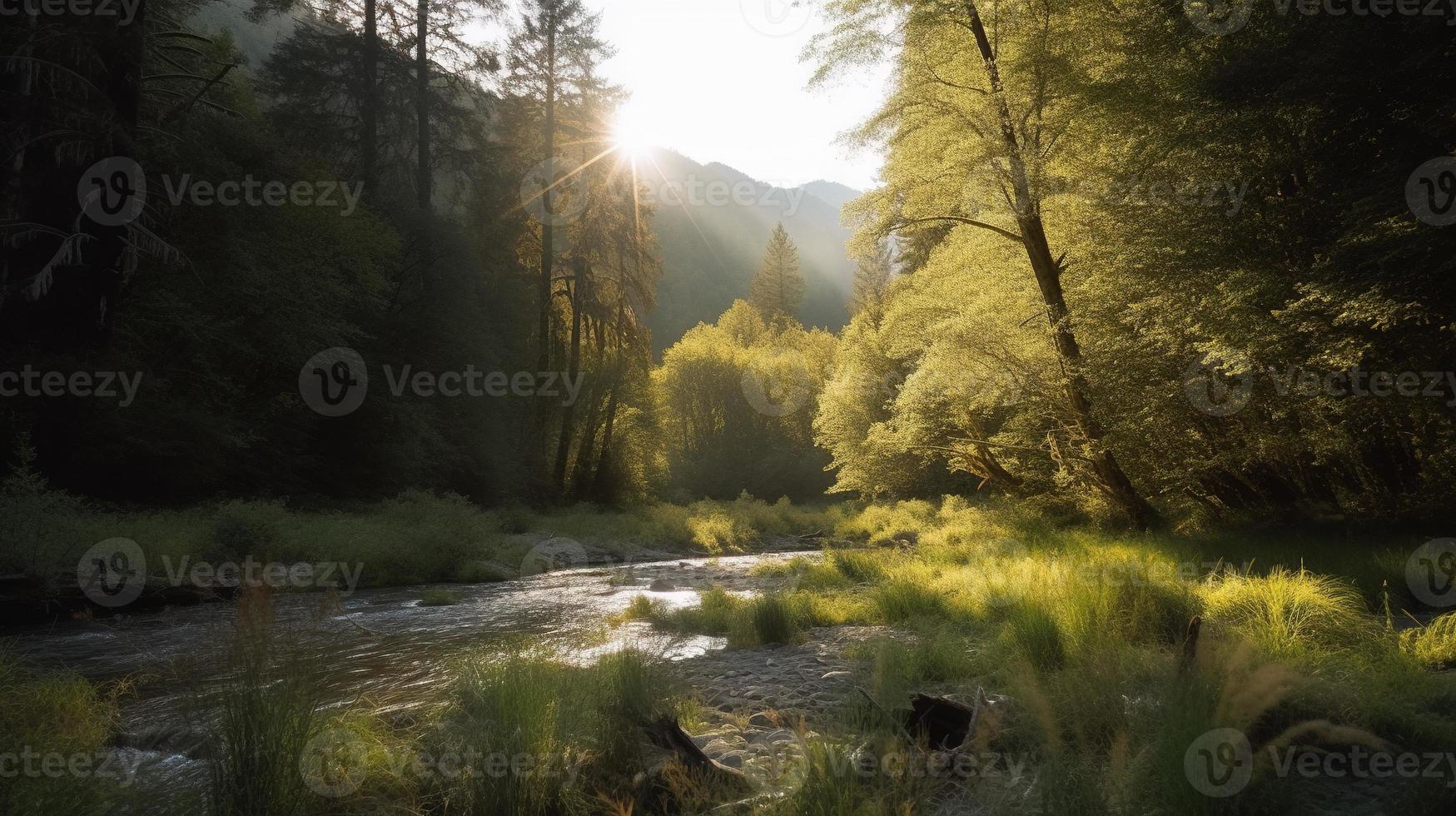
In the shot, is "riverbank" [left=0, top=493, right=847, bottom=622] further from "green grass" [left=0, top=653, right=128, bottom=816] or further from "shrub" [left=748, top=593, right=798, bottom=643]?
"shrub" [left=748, top=593, right=798, bottom=643]

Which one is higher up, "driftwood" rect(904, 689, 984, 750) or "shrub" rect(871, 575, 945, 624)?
"driftwood" rect(904, 689, 984, 750)

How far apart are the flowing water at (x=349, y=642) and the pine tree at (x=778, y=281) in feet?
171

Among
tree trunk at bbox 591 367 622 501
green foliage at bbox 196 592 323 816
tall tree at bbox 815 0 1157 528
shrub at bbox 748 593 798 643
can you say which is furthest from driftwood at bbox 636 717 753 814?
tree trunk at bbox 591 367 622 501

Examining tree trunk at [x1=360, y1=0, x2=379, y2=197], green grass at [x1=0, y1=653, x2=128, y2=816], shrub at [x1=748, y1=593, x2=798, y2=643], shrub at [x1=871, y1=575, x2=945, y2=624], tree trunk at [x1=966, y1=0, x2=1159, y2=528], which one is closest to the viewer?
green grass at [x1=0, y1=653, x2=128, y2=816]

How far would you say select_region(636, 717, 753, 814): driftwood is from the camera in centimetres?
311

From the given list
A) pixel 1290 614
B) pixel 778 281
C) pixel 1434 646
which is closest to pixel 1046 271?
pixel 1290 614

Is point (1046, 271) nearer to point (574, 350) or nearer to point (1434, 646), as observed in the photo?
point (1434, 646)

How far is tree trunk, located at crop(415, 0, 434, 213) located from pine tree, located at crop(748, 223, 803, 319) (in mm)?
40932

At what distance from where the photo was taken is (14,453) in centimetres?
1080

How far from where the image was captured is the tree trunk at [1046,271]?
31.4ft

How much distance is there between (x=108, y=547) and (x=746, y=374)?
35.7 meters

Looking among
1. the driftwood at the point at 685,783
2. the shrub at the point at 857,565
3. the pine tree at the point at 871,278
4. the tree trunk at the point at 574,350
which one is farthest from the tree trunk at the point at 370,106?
the pine tree at the point at 871,278

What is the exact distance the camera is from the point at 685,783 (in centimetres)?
309

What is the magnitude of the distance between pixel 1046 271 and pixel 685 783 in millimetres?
9257
